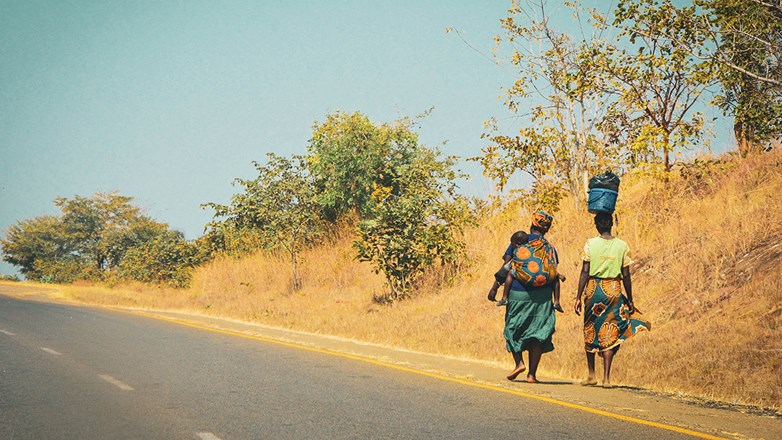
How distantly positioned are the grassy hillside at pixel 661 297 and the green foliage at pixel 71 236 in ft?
108

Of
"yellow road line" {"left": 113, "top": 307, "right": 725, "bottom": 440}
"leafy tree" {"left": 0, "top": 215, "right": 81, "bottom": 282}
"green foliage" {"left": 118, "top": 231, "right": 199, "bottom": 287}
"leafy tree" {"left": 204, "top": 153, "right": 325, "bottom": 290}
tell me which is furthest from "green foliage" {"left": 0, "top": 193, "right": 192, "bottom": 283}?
"yellow road line" {"left": 113, "top": 307, "right": 725, "bottom": 440}

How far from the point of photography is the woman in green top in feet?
30.9

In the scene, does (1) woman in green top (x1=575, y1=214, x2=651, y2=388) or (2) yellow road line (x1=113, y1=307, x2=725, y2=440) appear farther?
(1) woman in green top (x1=575, y1=214, x2=651, y2=388)

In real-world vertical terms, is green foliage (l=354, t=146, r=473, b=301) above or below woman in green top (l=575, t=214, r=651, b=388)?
above

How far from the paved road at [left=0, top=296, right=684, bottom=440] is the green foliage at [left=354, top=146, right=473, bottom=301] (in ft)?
21.6

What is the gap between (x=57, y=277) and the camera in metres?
55.9

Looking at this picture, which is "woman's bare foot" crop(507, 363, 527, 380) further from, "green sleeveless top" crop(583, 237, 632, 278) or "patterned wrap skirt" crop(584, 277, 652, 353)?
"green sleeveless top" crop(583, 237, 632, 278)

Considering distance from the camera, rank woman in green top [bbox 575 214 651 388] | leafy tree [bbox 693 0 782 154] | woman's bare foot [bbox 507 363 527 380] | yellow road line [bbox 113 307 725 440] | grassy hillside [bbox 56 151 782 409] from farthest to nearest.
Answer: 1. leafy tree [bbox 693 0 782 154]
2. grassy hillside [bbox 56 151 782 409]
3. woman's bare foot [bbox 507 363 527 380]
4. woman in green top [bbox 575 214 651 388]
5. yellow road line [bbox 113 307 725 440]

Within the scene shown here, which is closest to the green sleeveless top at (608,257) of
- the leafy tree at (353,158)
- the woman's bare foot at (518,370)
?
the woman's bare foot at (518,370)

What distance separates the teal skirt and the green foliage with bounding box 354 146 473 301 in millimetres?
10105

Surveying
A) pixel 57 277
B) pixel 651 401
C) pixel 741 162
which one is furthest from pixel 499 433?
pixel 57 277

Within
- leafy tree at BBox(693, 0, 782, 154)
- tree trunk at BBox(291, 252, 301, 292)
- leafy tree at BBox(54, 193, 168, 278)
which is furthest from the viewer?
leafy tree at BBox(54, 193, 168, 278)

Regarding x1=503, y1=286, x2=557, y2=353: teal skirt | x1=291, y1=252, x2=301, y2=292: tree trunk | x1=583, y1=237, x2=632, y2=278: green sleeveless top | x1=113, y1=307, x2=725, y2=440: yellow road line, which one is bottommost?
x1=113, y1=307, x2=725, y2=440: yellow road line

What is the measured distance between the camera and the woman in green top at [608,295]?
9.43m
